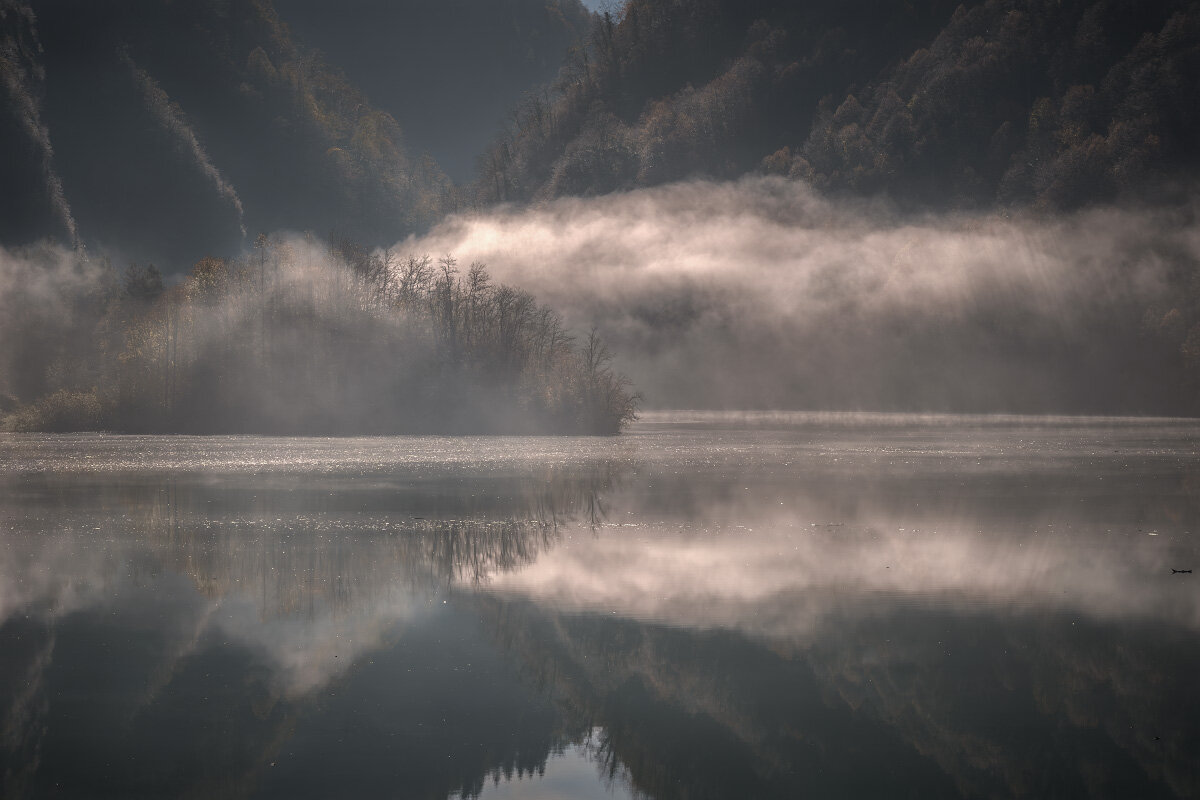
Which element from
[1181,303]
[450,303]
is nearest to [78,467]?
[450,303]

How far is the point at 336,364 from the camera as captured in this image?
107 m

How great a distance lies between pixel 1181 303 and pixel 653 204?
266 feet

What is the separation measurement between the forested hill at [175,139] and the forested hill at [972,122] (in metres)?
23.6

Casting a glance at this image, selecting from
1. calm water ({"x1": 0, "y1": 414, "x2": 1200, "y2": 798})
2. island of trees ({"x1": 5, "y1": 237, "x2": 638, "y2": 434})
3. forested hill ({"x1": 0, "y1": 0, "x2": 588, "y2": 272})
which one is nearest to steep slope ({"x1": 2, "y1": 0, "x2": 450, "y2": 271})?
forested hill ({"x1": 0, "y1": 0, "x2": 588, "y2": 272})

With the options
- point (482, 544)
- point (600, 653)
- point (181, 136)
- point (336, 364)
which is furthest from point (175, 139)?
point (600, 653)

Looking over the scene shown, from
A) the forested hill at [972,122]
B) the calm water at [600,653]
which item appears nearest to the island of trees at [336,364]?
the forested hill at [972,122]

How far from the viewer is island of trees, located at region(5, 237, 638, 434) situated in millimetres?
104250

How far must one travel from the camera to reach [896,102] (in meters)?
186

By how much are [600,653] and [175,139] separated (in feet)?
515

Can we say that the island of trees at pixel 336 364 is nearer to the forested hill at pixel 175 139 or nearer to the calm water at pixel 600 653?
the forested hill at pixel 175 139

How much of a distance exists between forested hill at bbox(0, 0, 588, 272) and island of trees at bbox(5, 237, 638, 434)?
106 ft

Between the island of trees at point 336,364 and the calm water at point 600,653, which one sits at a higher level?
the island of trees at point 336,364

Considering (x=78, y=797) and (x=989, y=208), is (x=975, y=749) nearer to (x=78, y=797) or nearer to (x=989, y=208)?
(x=78, y=797)

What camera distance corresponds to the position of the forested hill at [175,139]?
5344 inches
